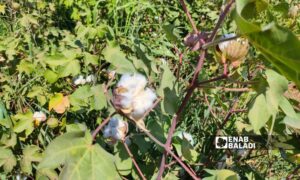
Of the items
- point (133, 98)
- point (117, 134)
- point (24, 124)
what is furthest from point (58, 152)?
point (24, 124)

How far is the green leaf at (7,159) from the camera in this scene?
4.11 feet

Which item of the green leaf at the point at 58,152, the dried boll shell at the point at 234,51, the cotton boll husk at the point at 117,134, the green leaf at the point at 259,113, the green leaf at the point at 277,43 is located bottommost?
the cotton boll husk at the point at 117,134

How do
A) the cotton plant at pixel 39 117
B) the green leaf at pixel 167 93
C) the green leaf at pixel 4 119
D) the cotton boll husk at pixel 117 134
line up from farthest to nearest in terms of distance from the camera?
the cotton plant at pixel 39 117, the green leaf at pixel 4 119, the cotton boll husk at pixel 117 134, the green leaf at pixel 167 93

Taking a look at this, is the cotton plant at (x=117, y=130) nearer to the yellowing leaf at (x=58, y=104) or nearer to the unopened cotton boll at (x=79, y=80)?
the yellowing leaf at (x=58, y=104)

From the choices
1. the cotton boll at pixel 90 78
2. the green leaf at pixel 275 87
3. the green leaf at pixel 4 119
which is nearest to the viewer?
the green leaf at pixel 275 87

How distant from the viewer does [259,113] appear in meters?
0.88

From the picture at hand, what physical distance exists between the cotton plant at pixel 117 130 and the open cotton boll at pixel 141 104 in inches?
8.5

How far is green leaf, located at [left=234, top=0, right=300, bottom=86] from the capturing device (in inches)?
19.5

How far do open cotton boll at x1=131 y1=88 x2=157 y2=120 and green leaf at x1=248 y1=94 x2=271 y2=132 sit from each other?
191mm

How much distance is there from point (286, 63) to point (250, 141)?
81cm

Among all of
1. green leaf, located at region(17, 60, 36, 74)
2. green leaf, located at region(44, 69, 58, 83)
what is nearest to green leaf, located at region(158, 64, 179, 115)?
green leaf, located at region(44, 69, 58, 83)

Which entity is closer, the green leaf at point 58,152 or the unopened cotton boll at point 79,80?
the green leaf at point 58,152

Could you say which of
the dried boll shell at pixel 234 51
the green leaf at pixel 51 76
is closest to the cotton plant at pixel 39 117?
the green leaf at pixel 51 76

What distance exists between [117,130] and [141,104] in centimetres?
25
